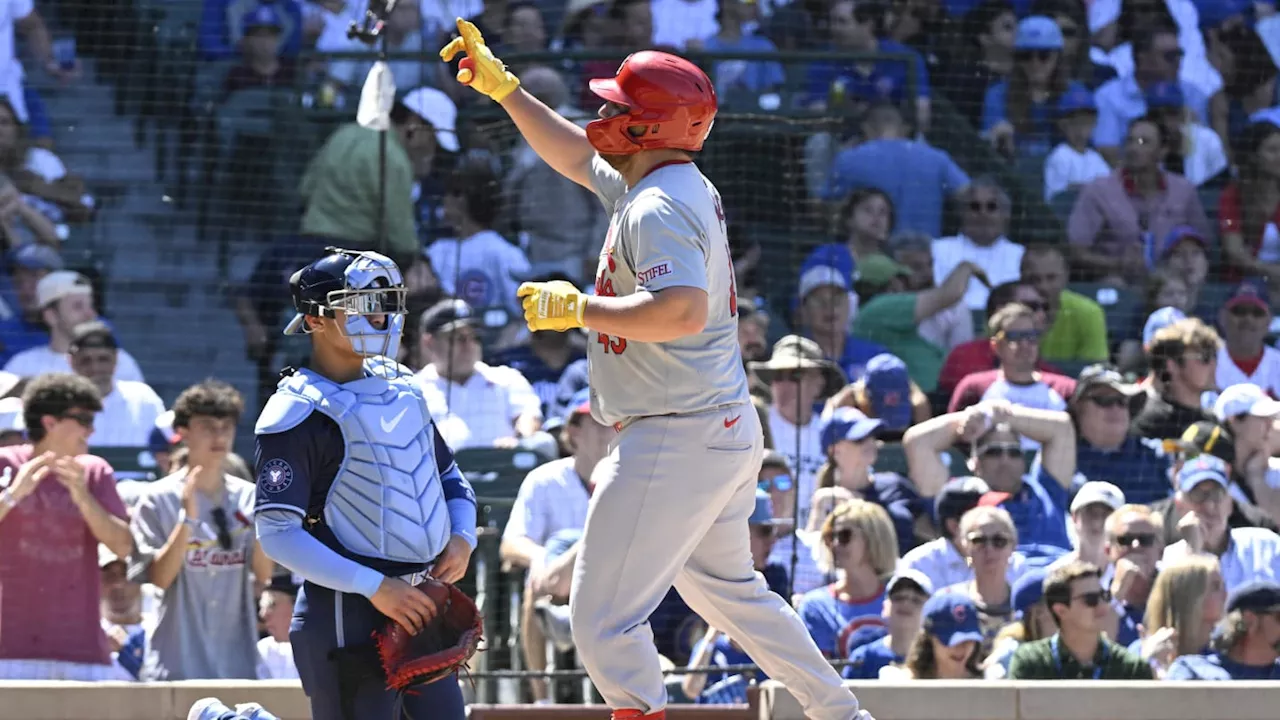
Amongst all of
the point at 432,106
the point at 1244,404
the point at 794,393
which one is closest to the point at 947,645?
the point at 794,393

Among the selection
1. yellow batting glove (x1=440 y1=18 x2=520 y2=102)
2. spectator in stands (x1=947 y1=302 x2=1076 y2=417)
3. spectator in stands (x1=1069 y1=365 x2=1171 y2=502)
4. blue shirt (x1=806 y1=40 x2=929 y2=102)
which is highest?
blue shirt (x1=806 y1=40 x2=929 y2=102)

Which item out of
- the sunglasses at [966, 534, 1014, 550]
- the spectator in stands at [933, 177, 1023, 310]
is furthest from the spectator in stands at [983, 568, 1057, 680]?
the spectator in stands at [933, 177, 1023, 310]

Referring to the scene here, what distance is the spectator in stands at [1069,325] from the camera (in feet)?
28.9

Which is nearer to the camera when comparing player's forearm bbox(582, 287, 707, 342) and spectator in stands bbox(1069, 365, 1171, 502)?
player's forearm bbox(582, 287, 707, 342)

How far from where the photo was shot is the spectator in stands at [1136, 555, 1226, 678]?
255 inches

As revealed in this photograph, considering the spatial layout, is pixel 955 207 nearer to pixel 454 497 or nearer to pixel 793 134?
pixel 793 134

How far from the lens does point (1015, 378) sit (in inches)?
314

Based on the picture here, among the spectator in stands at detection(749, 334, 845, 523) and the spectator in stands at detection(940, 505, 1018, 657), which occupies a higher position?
the spectator in stands at detection(749, 334, 845, 523)

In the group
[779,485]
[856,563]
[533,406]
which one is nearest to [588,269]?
[533,406]

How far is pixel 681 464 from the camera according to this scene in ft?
13.6

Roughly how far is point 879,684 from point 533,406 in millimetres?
2526

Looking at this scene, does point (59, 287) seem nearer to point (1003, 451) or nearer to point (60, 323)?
point (60, 323)

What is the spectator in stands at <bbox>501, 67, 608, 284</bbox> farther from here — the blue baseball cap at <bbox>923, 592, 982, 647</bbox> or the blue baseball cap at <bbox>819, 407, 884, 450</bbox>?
the blue baseball cap at <bbox>923, 592, 982, 647</bbox>

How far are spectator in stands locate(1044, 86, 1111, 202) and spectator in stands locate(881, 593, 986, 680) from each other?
4133 millimetres
